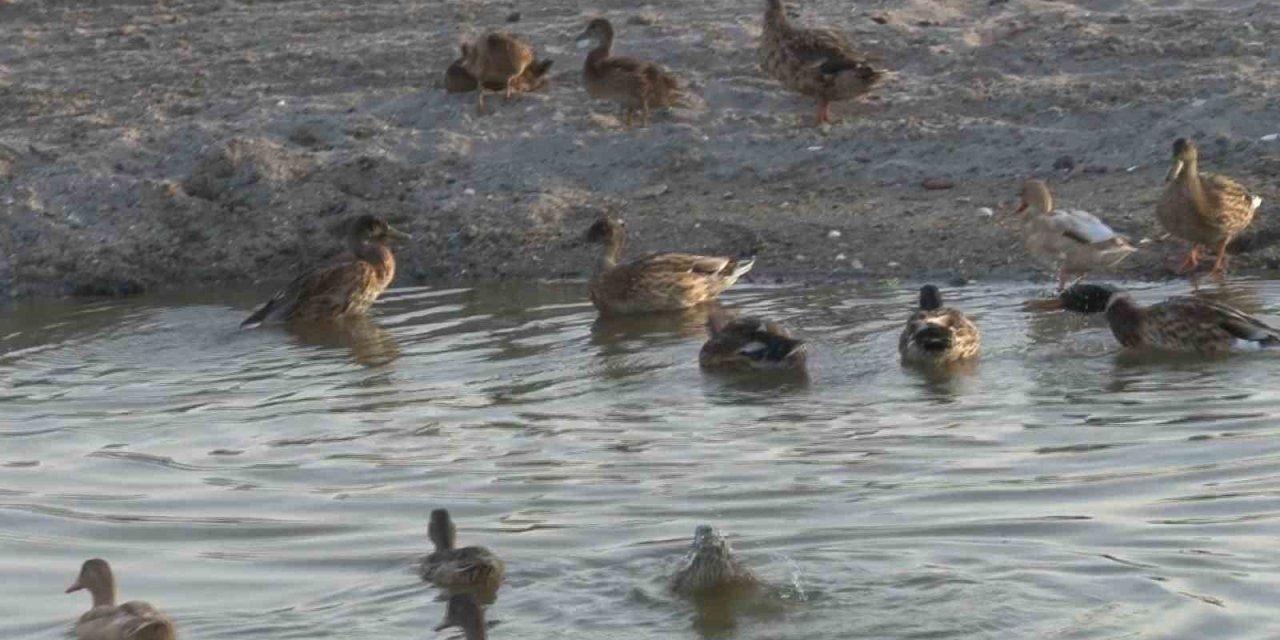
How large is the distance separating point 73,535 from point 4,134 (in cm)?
889

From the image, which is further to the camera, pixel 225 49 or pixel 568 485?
pixel 225 49

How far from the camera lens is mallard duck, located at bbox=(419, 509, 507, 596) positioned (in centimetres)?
885

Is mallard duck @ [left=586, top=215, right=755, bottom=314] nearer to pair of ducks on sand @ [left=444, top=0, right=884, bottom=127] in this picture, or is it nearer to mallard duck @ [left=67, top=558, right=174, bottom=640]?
pair of ducks on sand @ [left=444, top=0, right=884, bottom=127]

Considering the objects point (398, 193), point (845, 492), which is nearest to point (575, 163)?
point (398, 193)

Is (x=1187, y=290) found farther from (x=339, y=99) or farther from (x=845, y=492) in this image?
(x=339, y=99)

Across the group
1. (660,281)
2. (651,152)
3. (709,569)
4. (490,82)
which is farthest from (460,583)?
(490,82)

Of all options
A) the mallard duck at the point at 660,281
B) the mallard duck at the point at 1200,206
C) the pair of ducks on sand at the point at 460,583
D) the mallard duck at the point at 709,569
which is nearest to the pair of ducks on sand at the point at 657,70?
the mallard duck at the point at 660,281

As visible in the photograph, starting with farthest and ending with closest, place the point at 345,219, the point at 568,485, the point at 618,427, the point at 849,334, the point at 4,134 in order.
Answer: the point at 4,134 → the point at 345,219 → the point at 849,334 → the point at 618,427 → the point at 568,485

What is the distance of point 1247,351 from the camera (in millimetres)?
12352

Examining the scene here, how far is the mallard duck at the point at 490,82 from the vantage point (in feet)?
60.3

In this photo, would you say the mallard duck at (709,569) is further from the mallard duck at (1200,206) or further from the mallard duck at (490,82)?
the mallard duck at (490,82)

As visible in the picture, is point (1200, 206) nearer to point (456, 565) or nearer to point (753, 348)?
point (753, 348)

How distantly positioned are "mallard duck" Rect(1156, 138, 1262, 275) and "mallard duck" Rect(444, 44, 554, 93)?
5429mm

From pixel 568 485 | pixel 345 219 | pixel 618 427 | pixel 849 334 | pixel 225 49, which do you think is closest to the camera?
pixel 568 485
